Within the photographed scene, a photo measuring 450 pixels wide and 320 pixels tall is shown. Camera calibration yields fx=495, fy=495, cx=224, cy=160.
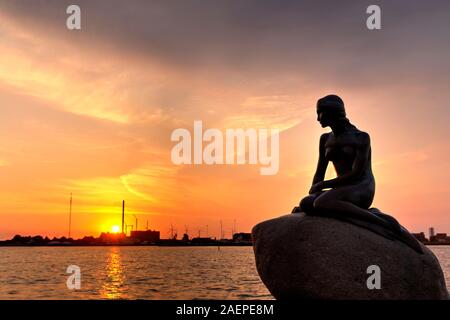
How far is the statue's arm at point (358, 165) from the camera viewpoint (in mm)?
9539

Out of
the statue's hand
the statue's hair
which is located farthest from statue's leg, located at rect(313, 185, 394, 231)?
the statue's hair

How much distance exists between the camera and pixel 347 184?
31.3 feet

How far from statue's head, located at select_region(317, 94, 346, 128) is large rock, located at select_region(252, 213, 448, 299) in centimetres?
199

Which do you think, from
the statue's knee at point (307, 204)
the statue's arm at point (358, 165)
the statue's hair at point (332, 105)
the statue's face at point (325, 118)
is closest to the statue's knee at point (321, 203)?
the statue's knee at point (307, 204)

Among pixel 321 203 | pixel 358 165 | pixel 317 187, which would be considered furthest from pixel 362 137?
pixel 321 203

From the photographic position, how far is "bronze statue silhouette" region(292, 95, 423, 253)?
365 inches

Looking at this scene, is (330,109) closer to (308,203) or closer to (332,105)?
(332,105)

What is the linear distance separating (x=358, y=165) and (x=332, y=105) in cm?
128

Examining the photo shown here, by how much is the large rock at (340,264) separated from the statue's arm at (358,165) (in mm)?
817

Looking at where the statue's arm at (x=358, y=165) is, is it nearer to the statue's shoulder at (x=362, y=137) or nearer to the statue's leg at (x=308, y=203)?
the statue's shoulder at (x=362, y=137)

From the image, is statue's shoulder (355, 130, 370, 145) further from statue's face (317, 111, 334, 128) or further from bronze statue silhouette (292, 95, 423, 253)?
statue's face (317, 111, 334, 128)
